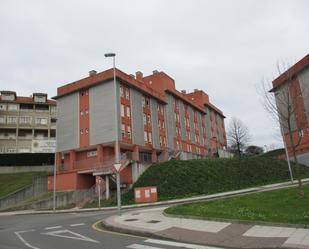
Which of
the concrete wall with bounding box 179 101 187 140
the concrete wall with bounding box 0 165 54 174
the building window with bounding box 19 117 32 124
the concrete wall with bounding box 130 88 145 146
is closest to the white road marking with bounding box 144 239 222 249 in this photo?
the concrete wall with bounding box 130 88 145 146

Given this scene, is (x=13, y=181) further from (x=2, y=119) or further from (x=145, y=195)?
(x=2, y=119)

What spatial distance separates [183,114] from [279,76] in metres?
43.7

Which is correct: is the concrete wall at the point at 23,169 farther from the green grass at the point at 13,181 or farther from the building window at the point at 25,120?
the building window at the point at 25,120

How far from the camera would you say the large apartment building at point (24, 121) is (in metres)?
71.1

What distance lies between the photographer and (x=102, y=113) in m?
43.9

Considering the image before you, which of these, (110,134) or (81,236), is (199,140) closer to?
(110,134)

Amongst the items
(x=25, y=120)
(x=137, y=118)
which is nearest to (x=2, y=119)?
(x=25, y=120)

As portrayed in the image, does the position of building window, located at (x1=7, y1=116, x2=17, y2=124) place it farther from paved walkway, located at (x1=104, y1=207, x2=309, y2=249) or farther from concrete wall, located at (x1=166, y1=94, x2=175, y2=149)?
paved walkway, located at (x1=104, y1=207, x2=309, y2=249)

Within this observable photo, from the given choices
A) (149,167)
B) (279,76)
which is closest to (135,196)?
(149,167)

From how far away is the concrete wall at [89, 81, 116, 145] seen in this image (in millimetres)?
42500

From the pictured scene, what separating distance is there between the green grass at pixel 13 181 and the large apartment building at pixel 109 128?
5.08 meters

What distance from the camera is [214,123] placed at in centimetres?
8356

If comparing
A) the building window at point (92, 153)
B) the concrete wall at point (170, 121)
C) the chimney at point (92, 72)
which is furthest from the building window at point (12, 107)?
the building window at point (92, 153)

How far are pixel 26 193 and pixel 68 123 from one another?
11552 millimetres
